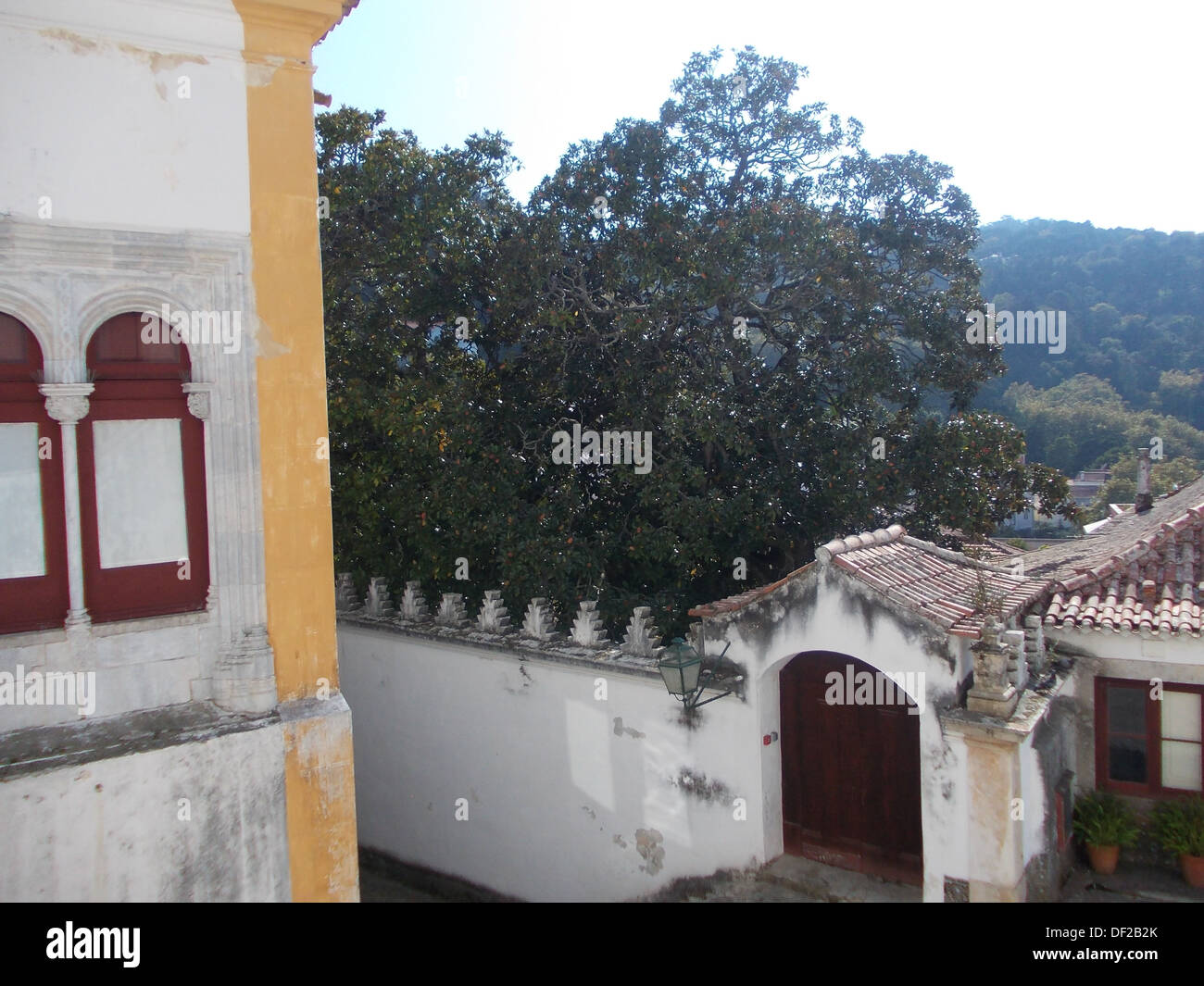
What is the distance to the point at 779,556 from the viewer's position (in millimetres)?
12516

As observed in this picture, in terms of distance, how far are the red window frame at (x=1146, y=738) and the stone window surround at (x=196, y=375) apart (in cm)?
720

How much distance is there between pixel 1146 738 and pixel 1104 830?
92 centimetres

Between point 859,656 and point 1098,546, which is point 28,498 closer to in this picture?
point 859,656

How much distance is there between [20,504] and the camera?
5.28 m

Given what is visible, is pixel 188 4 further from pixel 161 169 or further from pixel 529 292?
pixel 529 292

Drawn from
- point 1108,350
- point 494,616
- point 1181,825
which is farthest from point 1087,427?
point 494,616

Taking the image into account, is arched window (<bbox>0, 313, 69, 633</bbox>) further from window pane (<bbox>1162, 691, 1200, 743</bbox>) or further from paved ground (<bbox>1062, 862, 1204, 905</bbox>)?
window pane (<bbox>1162, 691, 1200, 743</bbox>)

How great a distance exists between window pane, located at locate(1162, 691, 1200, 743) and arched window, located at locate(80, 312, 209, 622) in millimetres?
7984

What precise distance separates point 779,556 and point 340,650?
6336mm

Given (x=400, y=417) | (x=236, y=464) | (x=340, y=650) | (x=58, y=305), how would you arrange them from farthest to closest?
(x=340, y=650) → (x=400, y=417) → (x=236, y=464) → (x=58, y=305)

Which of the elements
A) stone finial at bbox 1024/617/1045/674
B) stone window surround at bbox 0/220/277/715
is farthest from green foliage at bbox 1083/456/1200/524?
stone window surround at bbox 0/220/277/715

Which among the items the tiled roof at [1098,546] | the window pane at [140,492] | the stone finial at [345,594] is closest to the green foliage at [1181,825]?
the tiled roof at [1098,546]

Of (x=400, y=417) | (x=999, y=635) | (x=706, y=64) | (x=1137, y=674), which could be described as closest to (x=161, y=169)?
(x=400, y=417)

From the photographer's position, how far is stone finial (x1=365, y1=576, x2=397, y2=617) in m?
11.5
